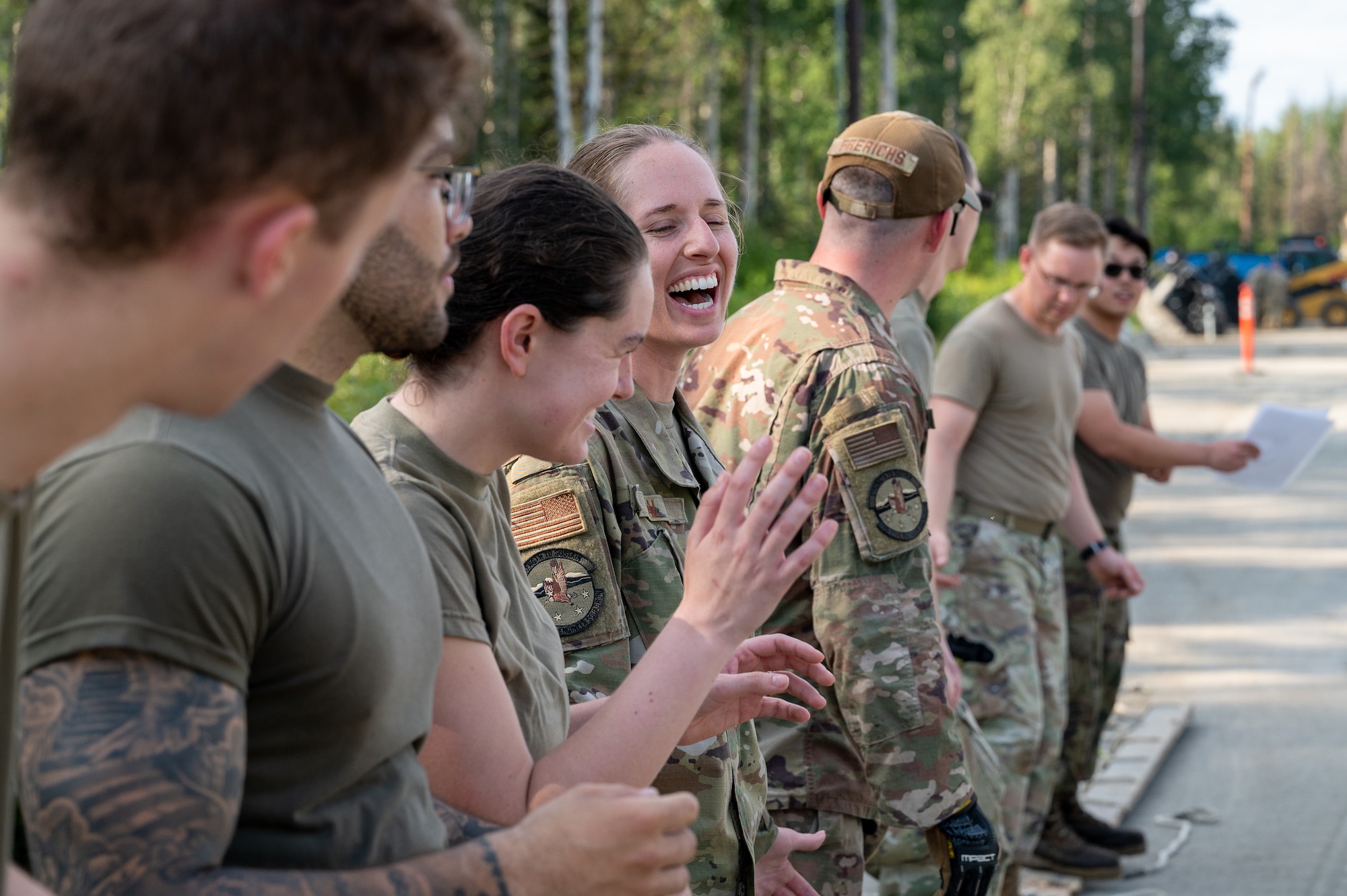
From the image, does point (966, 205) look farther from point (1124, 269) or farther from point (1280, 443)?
point (1280, 443)

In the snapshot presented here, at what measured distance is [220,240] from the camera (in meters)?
0.98

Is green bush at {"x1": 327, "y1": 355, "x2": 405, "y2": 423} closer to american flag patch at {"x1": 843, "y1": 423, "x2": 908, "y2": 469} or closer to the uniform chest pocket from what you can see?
american flag patch at {"x1": 843, "y1": 423, "x2": 908, "y2": 469}

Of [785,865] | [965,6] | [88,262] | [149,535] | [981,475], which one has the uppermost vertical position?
[965,6]

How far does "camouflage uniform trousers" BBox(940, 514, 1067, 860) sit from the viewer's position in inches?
183

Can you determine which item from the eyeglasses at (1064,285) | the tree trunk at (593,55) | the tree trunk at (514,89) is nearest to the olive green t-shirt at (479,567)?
the eyeglasses at (1064,285)

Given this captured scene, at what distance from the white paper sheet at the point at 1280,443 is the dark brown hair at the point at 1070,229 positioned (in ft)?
4.17

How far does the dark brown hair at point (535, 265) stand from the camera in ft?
6.12

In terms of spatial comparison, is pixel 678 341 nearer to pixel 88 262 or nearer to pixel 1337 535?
pixel 88 262

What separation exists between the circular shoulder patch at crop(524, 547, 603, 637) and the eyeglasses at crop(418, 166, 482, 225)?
897mm

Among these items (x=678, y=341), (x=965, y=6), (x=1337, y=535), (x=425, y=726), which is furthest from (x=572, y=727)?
(x=965, y=6)

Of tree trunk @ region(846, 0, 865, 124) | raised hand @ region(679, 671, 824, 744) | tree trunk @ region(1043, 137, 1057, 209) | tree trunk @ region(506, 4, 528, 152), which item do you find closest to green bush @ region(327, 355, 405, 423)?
raised hand @ region(679, 671, 824, 744)

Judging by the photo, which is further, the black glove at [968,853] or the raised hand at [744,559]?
the black glove at [968,853]

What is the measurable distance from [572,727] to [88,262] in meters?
1.29

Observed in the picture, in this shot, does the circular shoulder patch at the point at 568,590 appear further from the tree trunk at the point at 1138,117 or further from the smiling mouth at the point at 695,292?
the tree trunk at the point at 1138,117
